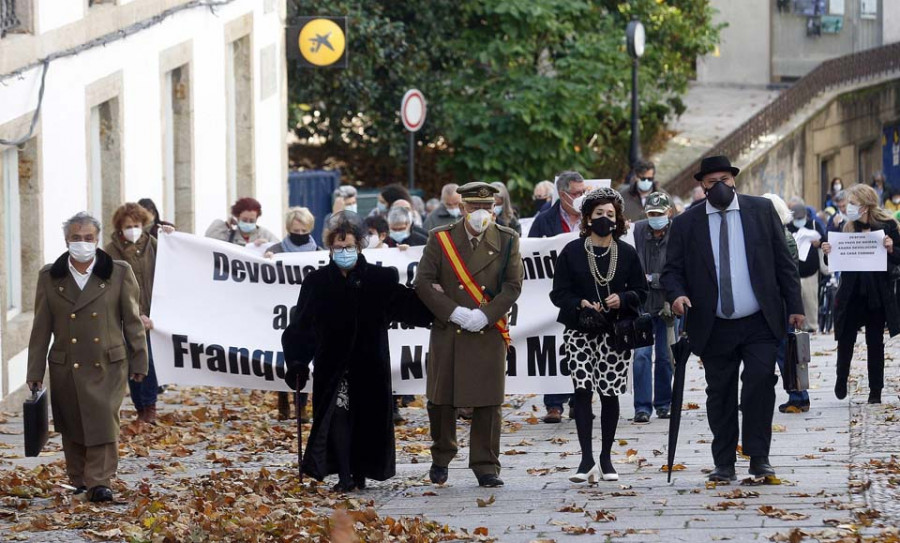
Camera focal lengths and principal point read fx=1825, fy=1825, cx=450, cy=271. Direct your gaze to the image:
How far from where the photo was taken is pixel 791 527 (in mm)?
8914

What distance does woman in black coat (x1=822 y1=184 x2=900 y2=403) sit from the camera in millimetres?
14055

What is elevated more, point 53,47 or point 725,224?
point 53,47

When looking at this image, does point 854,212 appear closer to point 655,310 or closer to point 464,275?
point 655,310

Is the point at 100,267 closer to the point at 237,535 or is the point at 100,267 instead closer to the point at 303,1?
the point at 237,535

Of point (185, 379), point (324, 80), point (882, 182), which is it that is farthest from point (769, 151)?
point (185, 379)

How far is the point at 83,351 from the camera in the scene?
439 inches

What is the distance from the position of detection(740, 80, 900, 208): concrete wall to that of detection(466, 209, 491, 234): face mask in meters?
28.4

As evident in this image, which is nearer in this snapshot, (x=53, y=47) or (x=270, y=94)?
(x=53, y=47)

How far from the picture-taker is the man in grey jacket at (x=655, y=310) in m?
13.7

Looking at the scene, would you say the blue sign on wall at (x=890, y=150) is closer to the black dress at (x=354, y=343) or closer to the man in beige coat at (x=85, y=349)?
the black dress at (x=354, y=343)

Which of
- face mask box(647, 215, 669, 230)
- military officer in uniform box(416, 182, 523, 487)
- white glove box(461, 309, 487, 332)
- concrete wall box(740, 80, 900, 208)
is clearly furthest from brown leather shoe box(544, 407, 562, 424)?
concrete wall box(740, 80, 900, 208)

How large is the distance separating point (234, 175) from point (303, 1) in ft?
21.8

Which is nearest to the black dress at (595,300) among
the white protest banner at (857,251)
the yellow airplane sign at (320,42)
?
the white protest banner at (857,251)

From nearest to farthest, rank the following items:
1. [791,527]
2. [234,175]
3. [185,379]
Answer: [791,527], [185,379], [234,175]
